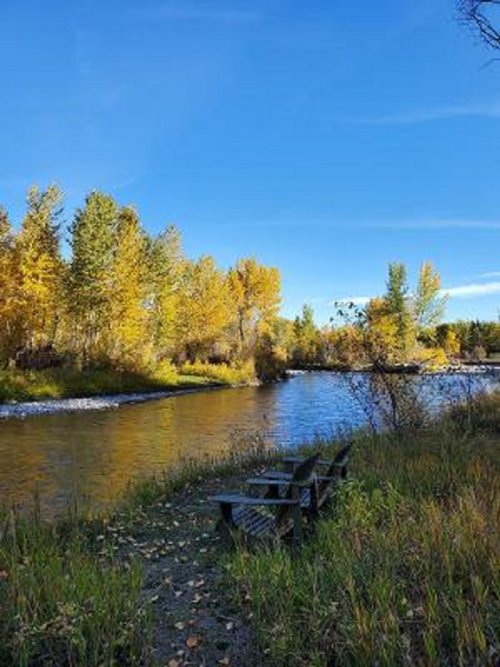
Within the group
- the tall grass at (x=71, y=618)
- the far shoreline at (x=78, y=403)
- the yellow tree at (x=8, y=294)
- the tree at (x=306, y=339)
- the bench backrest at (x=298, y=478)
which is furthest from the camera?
the tree at (x=306, y=339)

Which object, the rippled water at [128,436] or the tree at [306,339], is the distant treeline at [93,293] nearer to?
the rippled water at [128,436]

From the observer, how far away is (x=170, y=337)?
58.8 metres

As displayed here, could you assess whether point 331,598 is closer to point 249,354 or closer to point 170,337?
point 170,337

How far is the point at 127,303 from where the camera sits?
4812 cm

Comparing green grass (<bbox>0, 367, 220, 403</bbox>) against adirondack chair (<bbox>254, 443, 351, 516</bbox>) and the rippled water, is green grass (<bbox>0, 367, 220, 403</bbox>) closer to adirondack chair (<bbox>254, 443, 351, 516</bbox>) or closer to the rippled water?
the rippled water

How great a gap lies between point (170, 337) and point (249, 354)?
33.2 ft

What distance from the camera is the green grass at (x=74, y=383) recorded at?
3684 centimetres

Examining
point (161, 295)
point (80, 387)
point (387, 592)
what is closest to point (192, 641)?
point (387, 592)

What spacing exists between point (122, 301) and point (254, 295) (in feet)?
79.1

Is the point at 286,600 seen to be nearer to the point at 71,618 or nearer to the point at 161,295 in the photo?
the point at 71,618

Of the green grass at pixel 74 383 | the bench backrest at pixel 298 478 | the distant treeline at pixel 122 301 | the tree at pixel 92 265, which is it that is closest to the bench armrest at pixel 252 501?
the bench backrest at pixel 298 478

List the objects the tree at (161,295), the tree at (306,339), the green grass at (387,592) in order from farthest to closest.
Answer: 1. the tree at (306,339)
2. the tree at (161,295)
3. the green grass at (387,592)

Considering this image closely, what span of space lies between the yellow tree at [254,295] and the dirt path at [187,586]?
58.5 meters

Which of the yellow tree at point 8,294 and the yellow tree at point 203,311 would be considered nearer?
the yellow tree at point 8,294
